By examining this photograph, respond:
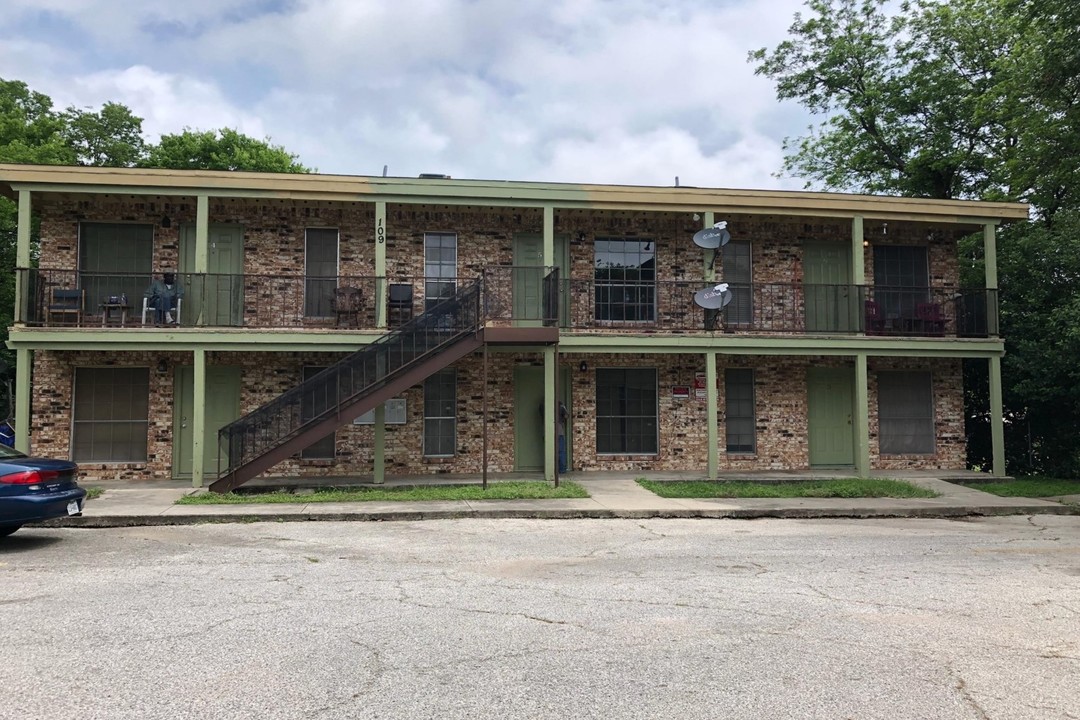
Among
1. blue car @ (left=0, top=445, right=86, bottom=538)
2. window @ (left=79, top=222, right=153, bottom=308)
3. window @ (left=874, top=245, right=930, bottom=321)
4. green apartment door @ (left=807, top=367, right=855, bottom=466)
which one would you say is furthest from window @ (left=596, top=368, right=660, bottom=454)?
blue car @ (left=0, top=445, right=86, bottom=538)

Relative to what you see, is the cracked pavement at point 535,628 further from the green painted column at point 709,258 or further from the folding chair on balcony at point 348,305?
the green painted column at point 709,258

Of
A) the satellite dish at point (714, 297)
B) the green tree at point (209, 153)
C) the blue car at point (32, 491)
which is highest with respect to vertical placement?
the green tree at point (209, 153)

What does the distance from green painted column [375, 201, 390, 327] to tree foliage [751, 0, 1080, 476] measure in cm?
1219

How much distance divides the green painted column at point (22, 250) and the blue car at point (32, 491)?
17.2 feet

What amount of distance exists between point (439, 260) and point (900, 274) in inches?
393

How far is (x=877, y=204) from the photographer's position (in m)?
15.3

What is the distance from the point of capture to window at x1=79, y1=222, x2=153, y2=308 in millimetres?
14656

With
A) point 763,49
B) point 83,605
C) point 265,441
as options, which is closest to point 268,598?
point 83,605

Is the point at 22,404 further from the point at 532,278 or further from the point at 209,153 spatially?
the point at 209,153

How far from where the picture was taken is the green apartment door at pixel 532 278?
15289mm

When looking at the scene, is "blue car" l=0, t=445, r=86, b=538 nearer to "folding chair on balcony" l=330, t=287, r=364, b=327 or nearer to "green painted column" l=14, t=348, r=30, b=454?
"green painted column" l=14, t=348, r=30, b=454

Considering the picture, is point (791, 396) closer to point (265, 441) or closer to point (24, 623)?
point (265, 441)

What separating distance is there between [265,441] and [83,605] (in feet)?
24.1

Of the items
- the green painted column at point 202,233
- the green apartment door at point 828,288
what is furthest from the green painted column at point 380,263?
the green apartment door at point 828,288
